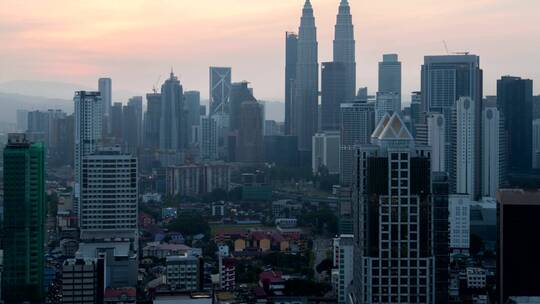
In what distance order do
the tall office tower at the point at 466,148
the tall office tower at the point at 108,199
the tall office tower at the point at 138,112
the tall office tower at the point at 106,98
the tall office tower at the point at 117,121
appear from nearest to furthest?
1. the tall office tower at the point at 108,199
2. the tall office tower at the point at 466,148
3. the tall office tower at the point at 106,98
4. the tall office tower at the point at 117,121
5. the tall office tower at the point at 138,112

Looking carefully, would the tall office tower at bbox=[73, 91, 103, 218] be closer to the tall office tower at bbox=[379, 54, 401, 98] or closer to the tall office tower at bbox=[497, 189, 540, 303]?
the tall office tower at bbox=[497, 189, 540, 303]

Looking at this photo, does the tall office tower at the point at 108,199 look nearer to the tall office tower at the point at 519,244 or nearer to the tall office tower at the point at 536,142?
the tall office tower at the point at 519,244

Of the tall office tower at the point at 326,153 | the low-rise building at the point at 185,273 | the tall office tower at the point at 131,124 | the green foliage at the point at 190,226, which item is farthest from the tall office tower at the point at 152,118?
the low-rise building at the point at 185,273

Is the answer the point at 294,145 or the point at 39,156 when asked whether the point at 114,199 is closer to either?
the point at 39,156

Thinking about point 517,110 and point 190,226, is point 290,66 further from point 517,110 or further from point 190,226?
point 190,226

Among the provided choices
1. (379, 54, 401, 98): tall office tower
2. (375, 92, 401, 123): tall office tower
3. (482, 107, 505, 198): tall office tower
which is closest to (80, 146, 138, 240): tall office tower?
(482, 107, 505, 198): tall office tower

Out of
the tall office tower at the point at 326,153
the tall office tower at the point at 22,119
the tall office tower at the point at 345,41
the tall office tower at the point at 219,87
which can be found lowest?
the tall office tower at the point at 326,153

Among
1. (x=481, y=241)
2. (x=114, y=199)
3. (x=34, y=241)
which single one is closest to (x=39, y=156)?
(x=34, y=241)

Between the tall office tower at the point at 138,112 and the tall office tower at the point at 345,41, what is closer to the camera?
the tall office tower at the point at 138,112
